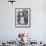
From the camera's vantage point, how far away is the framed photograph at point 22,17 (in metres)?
5.48

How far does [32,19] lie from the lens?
547 cm

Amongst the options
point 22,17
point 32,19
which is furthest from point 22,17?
point 32,19

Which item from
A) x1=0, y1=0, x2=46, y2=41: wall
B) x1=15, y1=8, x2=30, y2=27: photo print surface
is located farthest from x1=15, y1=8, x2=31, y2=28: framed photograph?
x1=0, y1=0, x2=46, y2=41: wall

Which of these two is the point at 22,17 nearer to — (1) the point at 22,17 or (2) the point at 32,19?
(1) the point at 22,17

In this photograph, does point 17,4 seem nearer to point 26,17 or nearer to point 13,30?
A: point 26,17

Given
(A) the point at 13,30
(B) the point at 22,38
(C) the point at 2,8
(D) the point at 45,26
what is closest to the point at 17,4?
(C) the point at 2,8

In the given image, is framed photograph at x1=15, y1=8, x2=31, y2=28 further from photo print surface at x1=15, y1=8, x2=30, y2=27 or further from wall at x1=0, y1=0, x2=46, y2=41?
wall at x1=0, y1=0, x2=46, y2=41

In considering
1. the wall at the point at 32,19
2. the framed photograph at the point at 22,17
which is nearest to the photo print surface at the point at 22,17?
the framed photograph at the point at 22,17

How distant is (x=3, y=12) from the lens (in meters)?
5.51

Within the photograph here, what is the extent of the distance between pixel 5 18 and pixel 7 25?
29 cm

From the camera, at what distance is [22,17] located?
5.52 m

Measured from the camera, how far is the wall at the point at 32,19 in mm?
5461

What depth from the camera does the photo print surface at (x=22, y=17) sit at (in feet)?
18.0

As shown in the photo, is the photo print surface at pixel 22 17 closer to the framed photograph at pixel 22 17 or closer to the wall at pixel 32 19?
the framed photograph at pixel 22 17
